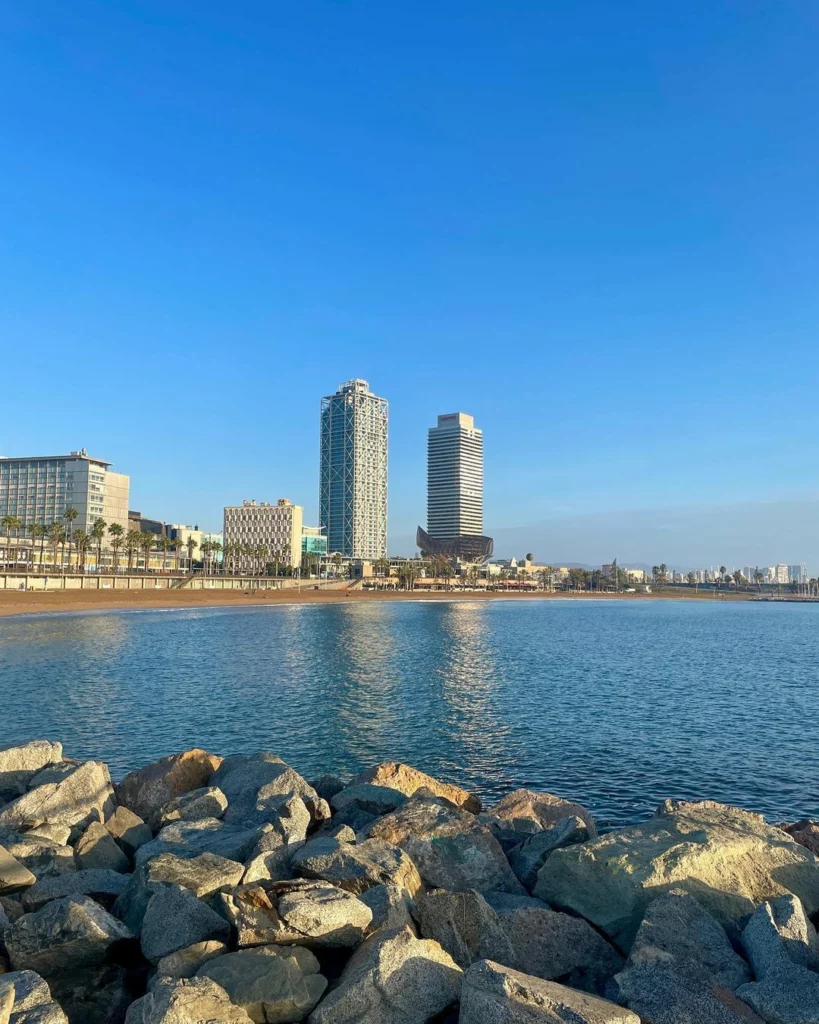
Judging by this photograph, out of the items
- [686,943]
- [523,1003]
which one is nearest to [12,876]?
[523,1003]

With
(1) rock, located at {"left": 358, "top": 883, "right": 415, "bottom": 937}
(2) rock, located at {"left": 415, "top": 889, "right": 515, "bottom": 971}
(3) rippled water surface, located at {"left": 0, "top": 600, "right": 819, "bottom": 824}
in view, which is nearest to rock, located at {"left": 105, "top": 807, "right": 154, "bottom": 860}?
(1) rock, located at {"left": 358, "top": 883, "right": 415, "bottom": 937}

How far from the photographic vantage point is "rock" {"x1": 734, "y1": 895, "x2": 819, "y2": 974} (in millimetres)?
9070

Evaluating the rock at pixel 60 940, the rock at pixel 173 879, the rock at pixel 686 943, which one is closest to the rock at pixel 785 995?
the rock at pixel 686 943

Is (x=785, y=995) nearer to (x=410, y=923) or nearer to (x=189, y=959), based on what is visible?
(x=410, y=923)

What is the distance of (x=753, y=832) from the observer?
12188mm

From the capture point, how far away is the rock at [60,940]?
8.96 metres

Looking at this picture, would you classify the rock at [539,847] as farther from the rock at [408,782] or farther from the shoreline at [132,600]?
the shoreline at [132,600]

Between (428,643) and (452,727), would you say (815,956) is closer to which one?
(452,727)

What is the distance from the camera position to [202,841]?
13211mm

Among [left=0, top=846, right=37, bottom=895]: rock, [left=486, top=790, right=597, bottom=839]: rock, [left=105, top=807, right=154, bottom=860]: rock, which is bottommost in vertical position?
[left=486, top=790, right=597, bottom=839]: rock

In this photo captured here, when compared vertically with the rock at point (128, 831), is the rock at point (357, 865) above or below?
above

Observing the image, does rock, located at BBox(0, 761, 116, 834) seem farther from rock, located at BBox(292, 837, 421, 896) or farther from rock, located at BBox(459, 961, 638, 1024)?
rock, located at BBox(459, 961, 638, 1024)

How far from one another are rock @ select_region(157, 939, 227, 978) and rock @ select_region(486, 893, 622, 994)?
11.8 feet

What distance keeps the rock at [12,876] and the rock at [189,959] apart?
3378 millimetres
